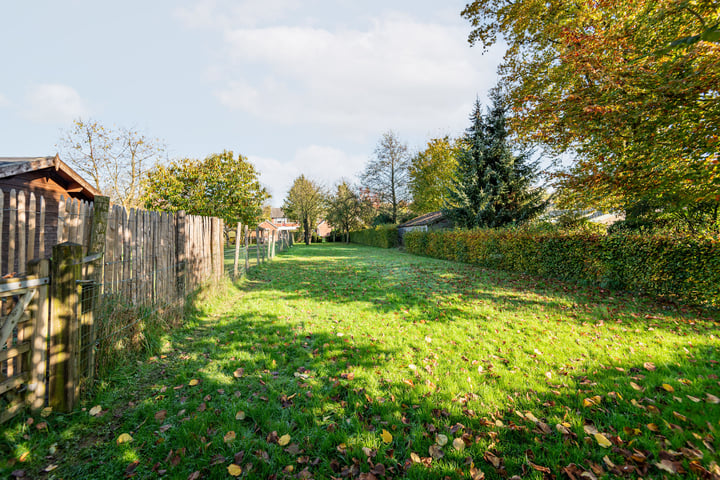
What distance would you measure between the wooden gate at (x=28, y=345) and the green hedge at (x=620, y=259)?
11315 millimetres

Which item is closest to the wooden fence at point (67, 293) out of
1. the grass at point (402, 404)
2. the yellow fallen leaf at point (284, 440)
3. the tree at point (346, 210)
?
the grass at point (402, 404)

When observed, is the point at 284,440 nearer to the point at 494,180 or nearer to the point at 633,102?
the point at 633,102

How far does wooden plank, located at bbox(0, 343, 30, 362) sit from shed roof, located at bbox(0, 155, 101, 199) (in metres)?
7.64

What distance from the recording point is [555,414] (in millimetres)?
2838

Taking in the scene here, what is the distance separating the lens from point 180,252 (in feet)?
19.9

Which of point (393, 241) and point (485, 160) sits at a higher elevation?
point (485, 160)

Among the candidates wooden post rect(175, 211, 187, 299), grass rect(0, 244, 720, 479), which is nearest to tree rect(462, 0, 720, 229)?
grass rect(0, 244, 720, 479)

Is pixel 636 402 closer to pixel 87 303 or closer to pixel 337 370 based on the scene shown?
pixel 337 370

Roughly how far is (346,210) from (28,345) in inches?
1807

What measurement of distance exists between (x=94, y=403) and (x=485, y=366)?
4.69 metres

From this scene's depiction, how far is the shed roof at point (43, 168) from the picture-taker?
7.13m

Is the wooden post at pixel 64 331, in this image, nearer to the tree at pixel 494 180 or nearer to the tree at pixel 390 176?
the tree at pixel 494 180

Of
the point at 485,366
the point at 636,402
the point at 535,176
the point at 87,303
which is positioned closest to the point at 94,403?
the point at 87,303

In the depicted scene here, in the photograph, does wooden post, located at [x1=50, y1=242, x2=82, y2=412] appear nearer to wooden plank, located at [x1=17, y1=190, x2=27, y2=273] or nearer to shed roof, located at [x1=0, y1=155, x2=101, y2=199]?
wooden plank, located at [x1=17, y1=190, x2=27, y2=273]
